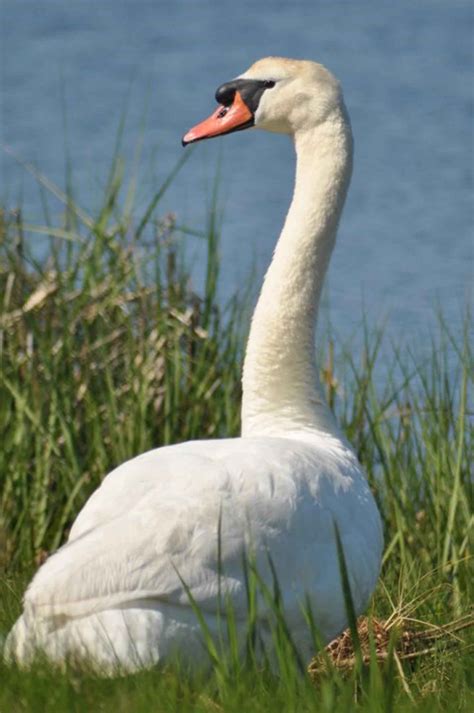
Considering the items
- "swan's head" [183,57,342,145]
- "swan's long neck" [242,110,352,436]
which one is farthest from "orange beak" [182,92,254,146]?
"swan's long neck" [242,110,352,436]

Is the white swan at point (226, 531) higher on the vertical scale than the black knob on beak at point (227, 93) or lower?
lower

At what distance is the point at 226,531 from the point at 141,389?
2.22 m

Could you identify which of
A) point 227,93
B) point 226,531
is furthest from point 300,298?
point 226,531

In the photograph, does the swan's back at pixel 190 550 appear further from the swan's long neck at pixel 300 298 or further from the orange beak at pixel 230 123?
the orange beak at pixel 230 123

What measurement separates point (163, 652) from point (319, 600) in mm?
495

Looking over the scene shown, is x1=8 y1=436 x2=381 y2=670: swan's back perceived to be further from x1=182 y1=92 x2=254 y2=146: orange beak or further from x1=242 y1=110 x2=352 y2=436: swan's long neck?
x1=182 y1=92 x2=254 y2=146: orange beak

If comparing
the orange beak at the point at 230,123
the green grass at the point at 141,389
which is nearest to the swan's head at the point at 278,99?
the orange beak at the point at 230,123

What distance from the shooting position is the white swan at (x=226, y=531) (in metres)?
3.77

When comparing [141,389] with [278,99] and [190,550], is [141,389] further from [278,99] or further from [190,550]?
[190,550]

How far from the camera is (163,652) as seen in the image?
3750 mm

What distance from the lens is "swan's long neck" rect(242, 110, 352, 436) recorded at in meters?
4.77

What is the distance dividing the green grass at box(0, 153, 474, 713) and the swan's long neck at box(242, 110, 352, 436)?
2.89 feet

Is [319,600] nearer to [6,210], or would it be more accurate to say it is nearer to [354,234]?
[6,210]

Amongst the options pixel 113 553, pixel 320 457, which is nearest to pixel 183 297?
pixel 320 457
